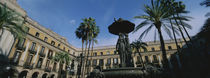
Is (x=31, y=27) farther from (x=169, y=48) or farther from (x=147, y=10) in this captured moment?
(x=169, y=48)

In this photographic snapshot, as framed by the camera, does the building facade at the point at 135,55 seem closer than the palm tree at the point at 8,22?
No

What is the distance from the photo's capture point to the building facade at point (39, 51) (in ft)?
73.8

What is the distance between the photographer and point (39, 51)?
28188 millimetres

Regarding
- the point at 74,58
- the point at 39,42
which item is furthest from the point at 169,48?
the point at 39,42

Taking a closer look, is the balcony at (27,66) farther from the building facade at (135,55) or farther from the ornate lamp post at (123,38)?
the ornate lamp post at (123,38)

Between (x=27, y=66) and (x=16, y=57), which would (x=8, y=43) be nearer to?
(x=16, y=57)

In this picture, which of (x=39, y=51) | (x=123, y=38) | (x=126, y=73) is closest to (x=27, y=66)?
(x=39, y=51)

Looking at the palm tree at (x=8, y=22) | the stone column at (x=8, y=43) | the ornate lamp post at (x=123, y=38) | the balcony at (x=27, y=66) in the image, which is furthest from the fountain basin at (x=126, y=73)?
the balcony at (x=27, y=66)

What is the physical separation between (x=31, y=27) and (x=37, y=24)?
2277 millimetres

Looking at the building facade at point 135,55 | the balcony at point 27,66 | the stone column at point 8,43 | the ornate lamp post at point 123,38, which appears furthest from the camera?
the building facade at point 135,55

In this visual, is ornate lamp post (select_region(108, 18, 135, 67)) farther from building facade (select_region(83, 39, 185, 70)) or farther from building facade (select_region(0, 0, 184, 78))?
building facade (select_region(83, 39, 185, 70))

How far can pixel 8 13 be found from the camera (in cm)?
1491

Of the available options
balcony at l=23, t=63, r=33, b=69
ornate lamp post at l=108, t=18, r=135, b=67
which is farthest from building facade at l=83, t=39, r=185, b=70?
ornate lamp post at l=108, t=18, r=135, b=67

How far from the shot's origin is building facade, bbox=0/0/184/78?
22.5 meters
